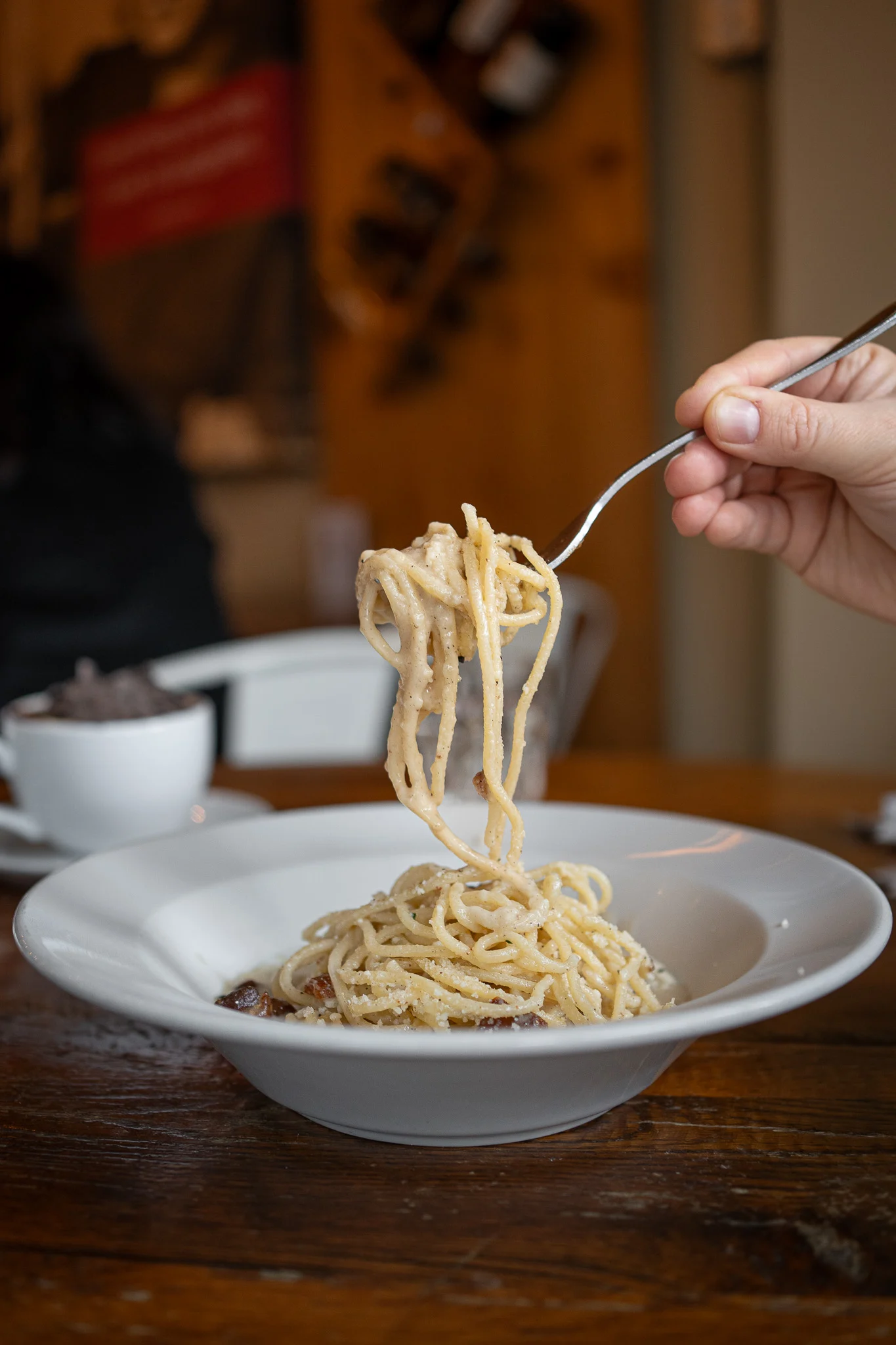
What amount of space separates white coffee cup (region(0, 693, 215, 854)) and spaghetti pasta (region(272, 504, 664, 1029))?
0.39m

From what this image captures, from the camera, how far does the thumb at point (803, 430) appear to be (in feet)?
3.03

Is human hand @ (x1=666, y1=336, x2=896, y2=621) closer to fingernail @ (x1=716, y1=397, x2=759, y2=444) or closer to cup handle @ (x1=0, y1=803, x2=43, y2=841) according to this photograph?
fingernail @ (x1=716, y1=397, x2=759, y2=444)

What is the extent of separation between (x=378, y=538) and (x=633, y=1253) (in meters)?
3.33

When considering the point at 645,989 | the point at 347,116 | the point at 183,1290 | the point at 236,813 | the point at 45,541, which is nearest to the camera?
the point at 183,1290

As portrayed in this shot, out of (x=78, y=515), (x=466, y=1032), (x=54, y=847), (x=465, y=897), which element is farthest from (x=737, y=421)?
(x=78, y=515)

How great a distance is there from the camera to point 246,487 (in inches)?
167

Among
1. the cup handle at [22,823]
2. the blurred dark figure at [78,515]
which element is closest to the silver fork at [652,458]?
the cup handle at [22,823]

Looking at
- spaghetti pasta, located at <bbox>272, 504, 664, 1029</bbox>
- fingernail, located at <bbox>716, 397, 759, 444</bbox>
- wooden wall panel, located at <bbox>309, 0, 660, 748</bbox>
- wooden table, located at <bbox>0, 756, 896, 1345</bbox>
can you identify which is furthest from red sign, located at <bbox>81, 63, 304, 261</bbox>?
wooden table, located at <bbox>0, 756, 896, 1345</bbox>

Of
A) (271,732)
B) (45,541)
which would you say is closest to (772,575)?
(271,732)

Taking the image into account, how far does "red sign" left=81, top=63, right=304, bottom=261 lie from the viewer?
3783 millimetres

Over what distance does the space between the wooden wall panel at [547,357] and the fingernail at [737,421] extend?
2.15 m

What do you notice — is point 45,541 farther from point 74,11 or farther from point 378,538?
point 74,11

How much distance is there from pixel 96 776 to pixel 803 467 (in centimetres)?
71

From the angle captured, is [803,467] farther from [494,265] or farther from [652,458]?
[494,265]
